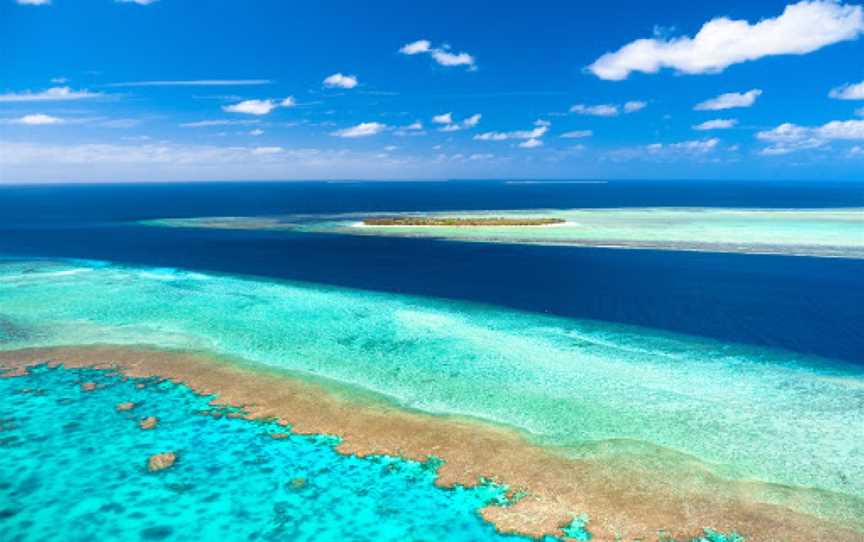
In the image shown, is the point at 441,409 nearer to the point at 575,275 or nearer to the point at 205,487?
the point at 205,487

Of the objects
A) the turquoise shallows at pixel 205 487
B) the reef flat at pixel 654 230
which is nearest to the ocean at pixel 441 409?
the turquoise shallows at pixel 205 487

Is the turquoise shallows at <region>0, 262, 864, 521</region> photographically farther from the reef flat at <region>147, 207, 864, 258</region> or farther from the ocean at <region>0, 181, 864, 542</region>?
the reef flat at <region>147, 207, 864, 258</region>

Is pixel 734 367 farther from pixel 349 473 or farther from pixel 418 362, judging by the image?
pixel 349 473

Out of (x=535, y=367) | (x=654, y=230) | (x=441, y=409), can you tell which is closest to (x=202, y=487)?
(x=441, y=409)

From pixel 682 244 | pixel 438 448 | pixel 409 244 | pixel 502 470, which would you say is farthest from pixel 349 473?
pixel 682 244

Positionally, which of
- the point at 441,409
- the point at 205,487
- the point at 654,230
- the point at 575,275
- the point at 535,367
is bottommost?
the point at 205,487

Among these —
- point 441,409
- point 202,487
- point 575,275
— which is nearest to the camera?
point 202,487
